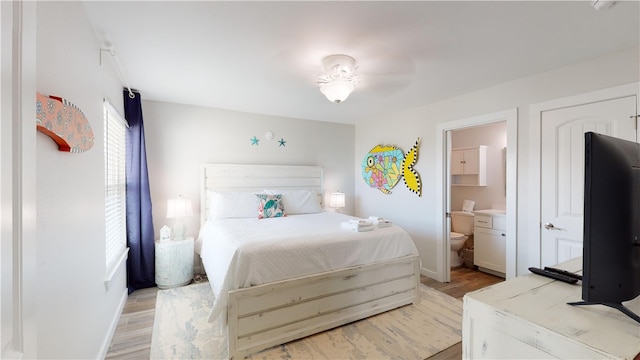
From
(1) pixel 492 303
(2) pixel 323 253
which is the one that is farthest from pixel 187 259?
(1) pixel 492 303

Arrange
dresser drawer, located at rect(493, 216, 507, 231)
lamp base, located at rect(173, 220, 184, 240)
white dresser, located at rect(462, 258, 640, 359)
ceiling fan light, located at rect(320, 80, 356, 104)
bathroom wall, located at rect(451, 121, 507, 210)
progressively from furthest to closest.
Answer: bathroom wall, located at rect(451, 121, 507, 210), dresser drawer, located at rect(493, 216, 507, 231), lamp base, located at rect(173, 220, 184, 240), ceiling fan light, located at rect(320, 80, 356, 104), white dresser, located at rect(462, 258, 640, 359)

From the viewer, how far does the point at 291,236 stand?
2.29 m

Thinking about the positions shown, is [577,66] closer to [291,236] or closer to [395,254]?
[395,254]

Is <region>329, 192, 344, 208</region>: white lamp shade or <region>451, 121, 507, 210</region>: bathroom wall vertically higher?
<region>451, 121, 507, 210</region>: bathroom wall

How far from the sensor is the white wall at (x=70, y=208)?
1121 mm

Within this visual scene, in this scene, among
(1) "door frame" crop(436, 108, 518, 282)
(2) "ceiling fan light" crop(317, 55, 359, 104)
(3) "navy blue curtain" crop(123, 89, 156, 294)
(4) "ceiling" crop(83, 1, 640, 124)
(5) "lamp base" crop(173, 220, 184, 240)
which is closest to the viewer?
(4) "ceiling" crop(83, 1, 640, 124)

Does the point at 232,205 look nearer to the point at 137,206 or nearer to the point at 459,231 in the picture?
the point at 137,206

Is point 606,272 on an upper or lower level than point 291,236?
upper

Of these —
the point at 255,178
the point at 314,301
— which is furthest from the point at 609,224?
the point at 255,178

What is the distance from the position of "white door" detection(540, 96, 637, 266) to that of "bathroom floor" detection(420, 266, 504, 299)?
94cm

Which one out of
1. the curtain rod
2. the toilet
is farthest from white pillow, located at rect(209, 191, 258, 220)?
the toilet

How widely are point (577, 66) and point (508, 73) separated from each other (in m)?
0.49

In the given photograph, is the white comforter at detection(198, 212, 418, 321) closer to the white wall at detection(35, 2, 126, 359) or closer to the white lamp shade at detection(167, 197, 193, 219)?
the white lamp shade at detection(167, 197, 193, 219)

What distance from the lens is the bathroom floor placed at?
3.14 m
